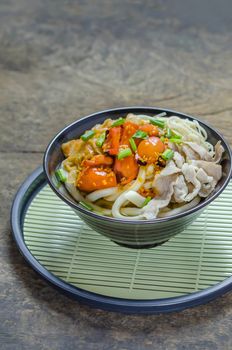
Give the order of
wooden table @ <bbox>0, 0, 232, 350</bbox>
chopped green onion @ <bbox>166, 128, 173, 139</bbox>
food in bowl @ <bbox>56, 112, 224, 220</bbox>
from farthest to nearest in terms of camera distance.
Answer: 1. chopped green onion @ <bbox>166, 128, 173, 139</bbox>
2. food in bowl @ <bbox>56, 112, 224, 220</bbox>
3. wooden table @ <bbox>0, 0, 232, 350</bbox>

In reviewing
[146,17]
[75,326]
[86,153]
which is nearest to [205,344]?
[75,326]

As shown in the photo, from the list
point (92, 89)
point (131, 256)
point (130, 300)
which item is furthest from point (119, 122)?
point (92, 89)

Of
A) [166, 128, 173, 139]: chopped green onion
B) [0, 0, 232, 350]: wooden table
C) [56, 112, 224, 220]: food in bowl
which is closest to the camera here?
[0, 0, 232, 350]: wooden table

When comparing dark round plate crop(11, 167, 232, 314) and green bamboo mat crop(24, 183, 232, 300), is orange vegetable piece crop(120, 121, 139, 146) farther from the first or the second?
dark round plate crop(11, 167, 232, 314)

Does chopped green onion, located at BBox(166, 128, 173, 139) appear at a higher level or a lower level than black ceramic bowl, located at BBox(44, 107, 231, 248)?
higher

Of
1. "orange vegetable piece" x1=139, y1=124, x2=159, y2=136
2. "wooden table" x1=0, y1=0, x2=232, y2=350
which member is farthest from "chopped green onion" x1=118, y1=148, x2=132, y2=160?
"wooden table" x1=0, y1=0, x2=232, y2=350

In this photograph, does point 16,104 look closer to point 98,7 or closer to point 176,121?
point 176,121

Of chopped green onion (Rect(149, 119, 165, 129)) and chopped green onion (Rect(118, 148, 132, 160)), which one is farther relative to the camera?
chopped green onion (Rect(149, 119, 165, 129))
